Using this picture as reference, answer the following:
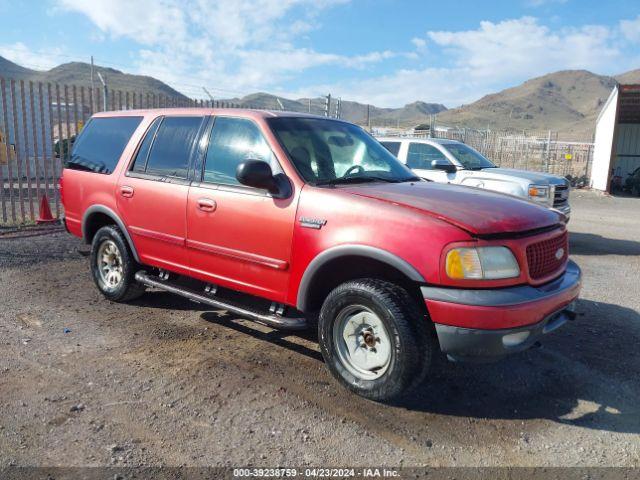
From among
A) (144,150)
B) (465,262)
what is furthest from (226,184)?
(465,262)

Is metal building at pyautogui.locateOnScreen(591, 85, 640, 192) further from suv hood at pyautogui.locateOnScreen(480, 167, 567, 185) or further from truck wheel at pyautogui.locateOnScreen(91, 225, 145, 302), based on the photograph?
truck wheel at pyautogui.locateOnScreen(91, 225, 145, 302)

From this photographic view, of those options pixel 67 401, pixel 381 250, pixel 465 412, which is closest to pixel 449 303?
pixel 381 250

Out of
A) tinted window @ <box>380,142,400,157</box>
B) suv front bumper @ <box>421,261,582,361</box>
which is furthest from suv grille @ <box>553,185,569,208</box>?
suv front bumper @ <box>421,261,582,361</box>

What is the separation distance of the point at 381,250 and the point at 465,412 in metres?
1.26

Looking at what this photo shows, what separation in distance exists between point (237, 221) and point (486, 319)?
2057 millimetres

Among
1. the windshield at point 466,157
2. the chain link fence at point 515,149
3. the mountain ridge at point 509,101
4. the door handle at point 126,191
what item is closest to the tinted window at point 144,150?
the door handle at point 126,191

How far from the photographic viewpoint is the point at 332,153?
4.61 metres

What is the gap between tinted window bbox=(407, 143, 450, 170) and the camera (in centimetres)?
1025

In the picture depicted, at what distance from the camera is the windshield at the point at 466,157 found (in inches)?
396

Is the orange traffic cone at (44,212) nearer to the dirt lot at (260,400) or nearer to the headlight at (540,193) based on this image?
the dirt lot at (260,400)

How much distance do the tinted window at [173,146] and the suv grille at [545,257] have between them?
9.72ft

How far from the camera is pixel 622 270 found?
783cm

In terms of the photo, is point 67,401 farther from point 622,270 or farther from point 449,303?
point 622,270

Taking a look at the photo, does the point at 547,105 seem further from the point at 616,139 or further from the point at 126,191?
the point at 126,191
